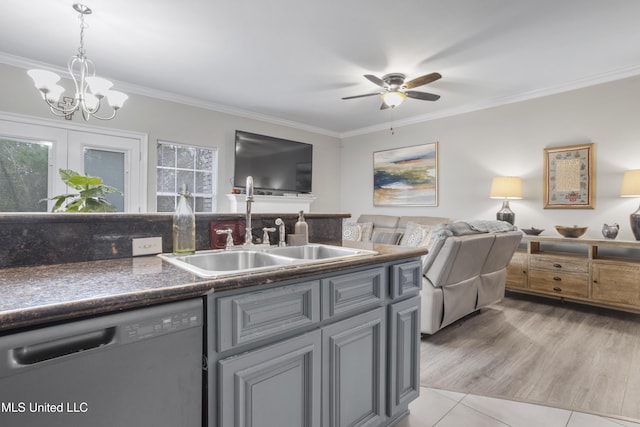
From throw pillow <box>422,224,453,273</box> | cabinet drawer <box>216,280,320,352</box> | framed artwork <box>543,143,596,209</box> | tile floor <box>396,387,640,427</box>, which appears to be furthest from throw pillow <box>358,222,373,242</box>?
cabinet drawer <box>216,280,320,352</box>

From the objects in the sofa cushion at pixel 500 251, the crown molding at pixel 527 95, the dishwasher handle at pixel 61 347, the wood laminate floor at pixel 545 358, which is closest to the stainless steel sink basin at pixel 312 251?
the dishwasher handle at pixel 61 347

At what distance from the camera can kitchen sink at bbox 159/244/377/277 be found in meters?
1.36

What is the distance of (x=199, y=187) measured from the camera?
467 cm

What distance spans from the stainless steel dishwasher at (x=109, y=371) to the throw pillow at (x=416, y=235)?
358cm

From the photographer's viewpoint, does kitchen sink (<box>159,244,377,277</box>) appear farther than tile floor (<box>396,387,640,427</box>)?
No

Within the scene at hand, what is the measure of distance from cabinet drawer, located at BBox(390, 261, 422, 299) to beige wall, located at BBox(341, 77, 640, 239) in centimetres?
332

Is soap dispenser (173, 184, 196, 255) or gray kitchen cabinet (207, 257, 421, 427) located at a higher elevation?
soap dispenser (173, 184, 196, 255)

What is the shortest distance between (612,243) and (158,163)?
534cm

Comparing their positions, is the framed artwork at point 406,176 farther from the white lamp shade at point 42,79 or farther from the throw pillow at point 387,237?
the white lamp shade at point 42,79

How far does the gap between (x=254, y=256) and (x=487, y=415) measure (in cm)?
153

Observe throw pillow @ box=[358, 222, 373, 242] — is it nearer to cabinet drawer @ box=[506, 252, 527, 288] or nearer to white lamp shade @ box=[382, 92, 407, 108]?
cabinet drawer @ box=[506, 252, 527, 288]

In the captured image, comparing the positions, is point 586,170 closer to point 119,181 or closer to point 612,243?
point 612,243

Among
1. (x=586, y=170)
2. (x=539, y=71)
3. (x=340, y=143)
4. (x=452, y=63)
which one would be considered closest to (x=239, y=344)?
(x=452, y=63)

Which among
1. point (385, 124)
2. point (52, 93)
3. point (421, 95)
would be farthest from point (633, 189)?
point (52, 93)
